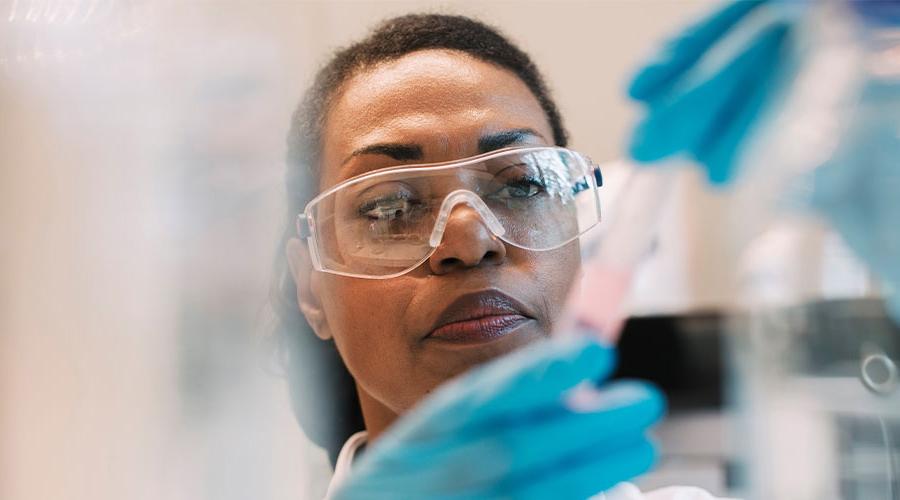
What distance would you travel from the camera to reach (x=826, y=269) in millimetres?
1150

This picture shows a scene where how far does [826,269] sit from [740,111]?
19.6 inches

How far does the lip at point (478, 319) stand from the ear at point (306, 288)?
0.26m

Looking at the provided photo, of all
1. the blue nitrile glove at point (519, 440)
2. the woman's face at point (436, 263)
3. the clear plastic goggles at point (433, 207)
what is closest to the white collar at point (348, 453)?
the woman's face at point (436, 263)

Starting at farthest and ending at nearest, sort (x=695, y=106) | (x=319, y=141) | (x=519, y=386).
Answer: (x=319, y=141) → (x=695, y=106) → (x=519, y=386)

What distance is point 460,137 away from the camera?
1022 millimetres

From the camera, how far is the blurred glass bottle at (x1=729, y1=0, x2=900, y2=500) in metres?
0.84

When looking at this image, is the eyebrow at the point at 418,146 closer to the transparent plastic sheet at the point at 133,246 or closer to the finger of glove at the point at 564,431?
the transparent plastic sheet at the point at 133,246

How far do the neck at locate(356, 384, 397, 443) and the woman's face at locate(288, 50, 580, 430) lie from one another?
34 millimetres

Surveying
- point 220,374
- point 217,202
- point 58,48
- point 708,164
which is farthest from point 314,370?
point 708,164

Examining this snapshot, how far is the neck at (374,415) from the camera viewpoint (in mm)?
1165

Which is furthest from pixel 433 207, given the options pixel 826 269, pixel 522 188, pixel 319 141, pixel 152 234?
pixel 826 269

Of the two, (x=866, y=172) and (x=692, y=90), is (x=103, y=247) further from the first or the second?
(x=866, y=172)

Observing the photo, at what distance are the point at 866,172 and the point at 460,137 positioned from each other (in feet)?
1.57

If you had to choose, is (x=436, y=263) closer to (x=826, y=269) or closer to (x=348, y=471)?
(x=348, y=471)
